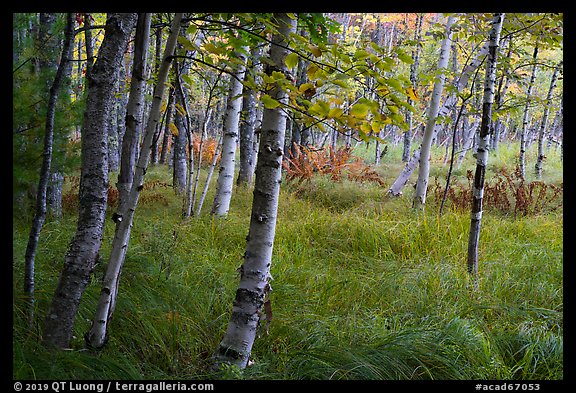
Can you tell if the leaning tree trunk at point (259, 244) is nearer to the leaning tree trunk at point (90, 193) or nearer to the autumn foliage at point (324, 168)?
the leaning tree trunk at point (90, 193)

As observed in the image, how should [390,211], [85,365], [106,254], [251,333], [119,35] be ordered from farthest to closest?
1. [390,211]
2. [106,254]
3. [251,333]
4. [119,35]
5. [85,365]

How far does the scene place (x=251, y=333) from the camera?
9.39ft

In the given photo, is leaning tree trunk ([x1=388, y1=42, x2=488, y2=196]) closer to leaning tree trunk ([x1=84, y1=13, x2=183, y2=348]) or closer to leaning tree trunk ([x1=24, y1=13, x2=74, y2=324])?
leaning tree trunk ([x1=84, y1=13, x2=183, y2=348])

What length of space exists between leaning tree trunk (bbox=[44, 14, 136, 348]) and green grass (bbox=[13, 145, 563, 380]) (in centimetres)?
21

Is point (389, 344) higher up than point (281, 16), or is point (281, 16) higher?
point (281, 16)

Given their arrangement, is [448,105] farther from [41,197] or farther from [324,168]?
[41,197]

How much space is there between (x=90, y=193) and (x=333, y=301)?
92.6 inches

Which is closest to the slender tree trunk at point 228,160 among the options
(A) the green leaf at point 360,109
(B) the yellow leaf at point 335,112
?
(B) the yellow leaf at point 335,112

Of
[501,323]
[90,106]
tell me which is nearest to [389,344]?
[501,323]

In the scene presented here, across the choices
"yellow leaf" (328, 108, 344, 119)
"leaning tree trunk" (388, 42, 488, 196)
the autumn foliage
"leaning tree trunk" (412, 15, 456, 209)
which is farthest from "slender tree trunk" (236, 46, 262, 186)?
"yellow leaf" (328, 108, 344, 119)

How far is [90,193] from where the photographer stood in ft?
8.61

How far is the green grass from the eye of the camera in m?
2.84

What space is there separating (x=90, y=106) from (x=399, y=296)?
10.0 feet
